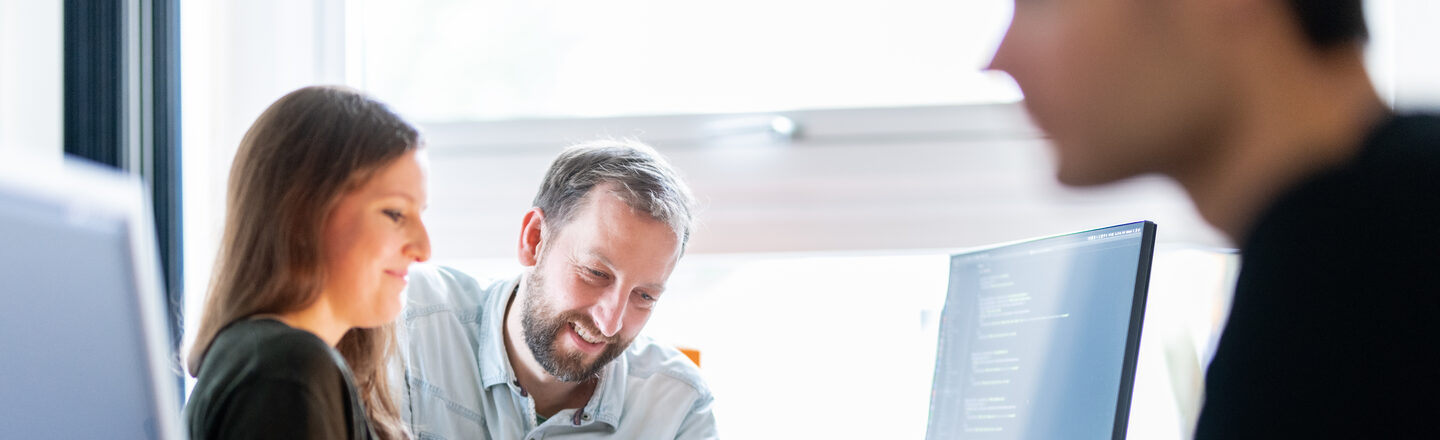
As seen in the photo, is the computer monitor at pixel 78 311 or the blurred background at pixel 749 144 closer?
the computer monitor at pixel 78 311

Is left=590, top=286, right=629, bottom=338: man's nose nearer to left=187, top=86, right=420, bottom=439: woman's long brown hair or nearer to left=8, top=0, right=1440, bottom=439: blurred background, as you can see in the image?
left=8, top=0, right=1440, bottom=439: blurred background

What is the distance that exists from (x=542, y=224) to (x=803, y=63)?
1.95 ft

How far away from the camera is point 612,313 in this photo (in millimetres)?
1658

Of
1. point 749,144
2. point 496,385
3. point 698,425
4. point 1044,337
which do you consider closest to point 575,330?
point 496,385

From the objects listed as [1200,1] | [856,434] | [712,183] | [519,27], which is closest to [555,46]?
[519,27]

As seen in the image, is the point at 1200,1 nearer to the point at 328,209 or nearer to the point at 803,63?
the point at 328,209

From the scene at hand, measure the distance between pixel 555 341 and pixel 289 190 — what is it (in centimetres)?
87

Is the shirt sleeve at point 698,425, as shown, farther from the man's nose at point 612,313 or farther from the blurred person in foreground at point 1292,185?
the blurred person in foreground at point 1292,185

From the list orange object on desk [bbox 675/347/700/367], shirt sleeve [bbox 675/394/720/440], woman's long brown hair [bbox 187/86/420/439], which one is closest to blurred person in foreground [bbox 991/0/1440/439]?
woman's long brown hair [bbox 187/86/420/439]

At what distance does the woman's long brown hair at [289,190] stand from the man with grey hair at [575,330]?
711mm

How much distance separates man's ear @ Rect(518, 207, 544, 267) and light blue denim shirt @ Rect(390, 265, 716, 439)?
11 cm

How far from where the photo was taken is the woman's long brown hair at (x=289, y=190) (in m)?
0.87

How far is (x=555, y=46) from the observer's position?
2148mm

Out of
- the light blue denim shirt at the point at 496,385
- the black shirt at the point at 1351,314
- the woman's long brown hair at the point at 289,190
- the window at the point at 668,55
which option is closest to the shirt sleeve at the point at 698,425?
the light blue denim shirt at the point at 496,385
